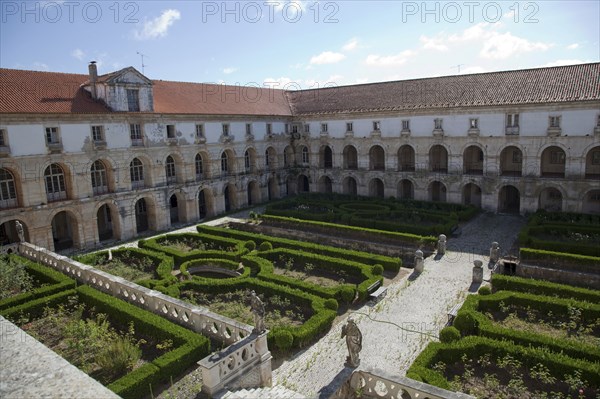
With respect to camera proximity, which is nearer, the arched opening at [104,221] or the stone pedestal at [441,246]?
the stone pedestal at [441,246]

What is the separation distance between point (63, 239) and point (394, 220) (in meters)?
25.2

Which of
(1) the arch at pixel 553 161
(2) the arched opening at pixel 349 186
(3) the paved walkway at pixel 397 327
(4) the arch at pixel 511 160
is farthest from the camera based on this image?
(2) the arched opening at pixel 349 186

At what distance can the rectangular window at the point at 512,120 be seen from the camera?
1300 inches

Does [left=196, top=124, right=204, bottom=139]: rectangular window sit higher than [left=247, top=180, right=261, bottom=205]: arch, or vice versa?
[left=196, top=124, right=204, bottom=139]: rectangular window

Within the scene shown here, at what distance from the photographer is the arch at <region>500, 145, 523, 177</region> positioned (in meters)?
36.5

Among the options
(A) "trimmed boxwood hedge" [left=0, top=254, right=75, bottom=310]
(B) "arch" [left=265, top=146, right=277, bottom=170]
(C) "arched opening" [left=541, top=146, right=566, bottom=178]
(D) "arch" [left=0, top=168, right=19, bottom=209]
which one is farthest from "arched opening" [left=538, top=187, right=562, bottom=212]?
(D) "arch" [left=0, top=168, right=19, bottom=209]

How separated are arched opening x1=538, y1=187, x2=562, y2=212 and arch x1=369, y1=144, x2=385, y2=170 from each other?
552 inches

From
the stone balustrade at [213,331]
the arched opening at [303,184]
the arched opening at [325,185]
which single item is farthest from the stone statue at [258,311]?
the arched opening at [303,184]

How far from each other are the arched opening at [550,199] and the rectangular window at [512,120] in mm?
6179

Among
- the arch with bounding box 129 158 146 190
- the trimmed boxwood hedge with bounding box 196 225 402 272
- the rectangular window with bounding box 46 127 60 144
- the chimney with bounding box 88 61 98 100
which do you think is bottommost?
the trimmed boxwood hedge with bounding box 196 225 402 272

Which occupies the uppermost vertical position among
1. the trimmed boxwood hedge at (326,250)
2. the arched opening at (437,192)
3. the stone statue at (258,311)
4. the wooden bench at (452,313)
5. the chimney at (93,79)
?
the chimney at (93,79)

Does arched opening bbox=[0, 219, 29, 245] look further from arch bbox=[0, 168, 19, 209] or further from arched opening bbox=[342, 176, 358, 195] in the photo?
arched opening bbox=[342, 176, 358, 195]

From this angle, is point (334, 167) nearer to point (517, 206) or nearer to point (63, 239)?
point (517, 206)

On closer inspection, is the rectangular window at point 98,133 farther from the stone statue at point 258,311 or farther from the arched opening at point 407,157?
the arched opening at point 407,157
